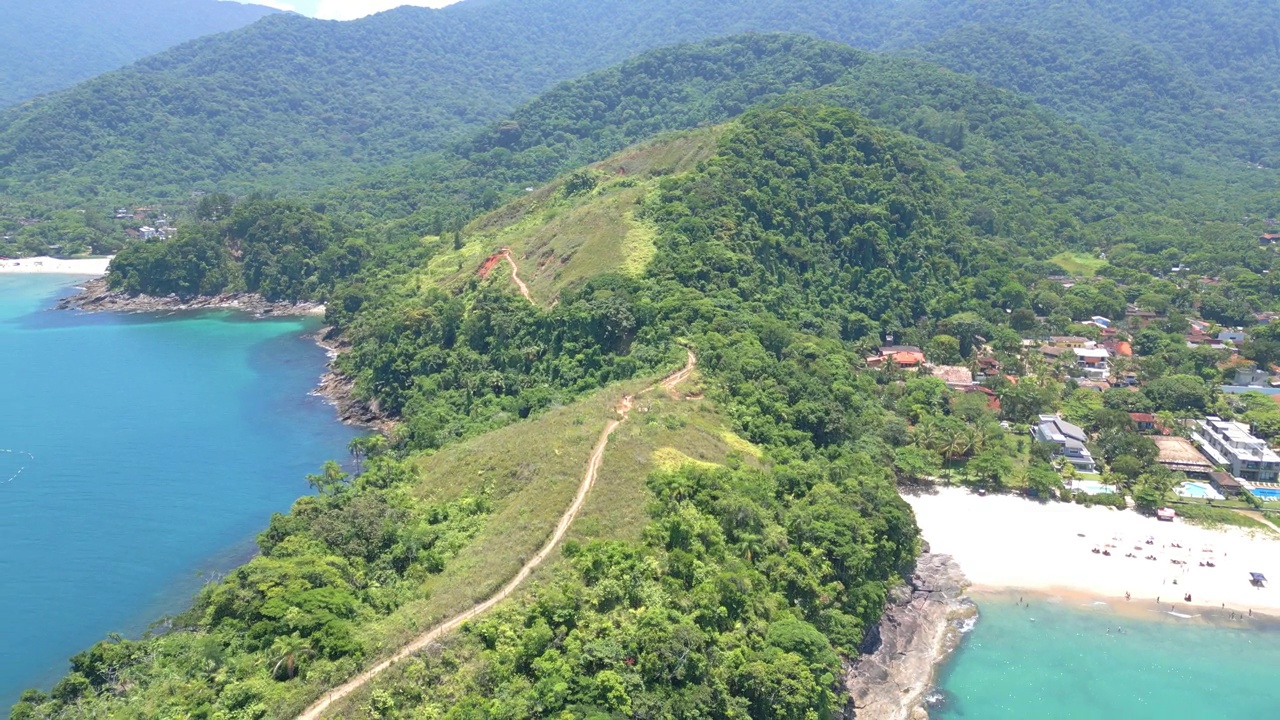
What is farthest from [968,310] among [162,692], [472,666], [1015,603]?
[162,692]

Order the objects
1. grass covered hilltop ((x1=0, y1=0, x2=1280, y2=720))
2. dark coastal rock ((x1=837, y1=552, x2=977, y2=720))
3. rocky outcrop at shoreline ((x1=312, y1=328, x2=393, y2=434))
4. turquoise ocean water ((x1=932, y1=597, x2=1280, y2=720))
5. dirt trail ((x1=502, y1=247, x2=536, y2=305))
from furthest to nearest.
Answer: dirt trail ((x1=502, y1=247, x2=536, y2=305)) → rocky outcrop at shoreline ((x1=312, y1=328, x2=393, y2=434)) → turquoise ocean water ((x1=932, y1=597, x2=1280, y2=720)) → dark coastal rock ((x1=837, y1=552, x2=977, y2=720)) → grass covered hilltop ((x1=0, y1=0, x2=1280, y2=720))

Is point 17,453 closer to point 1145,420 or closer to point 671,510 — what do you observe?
point 671,510

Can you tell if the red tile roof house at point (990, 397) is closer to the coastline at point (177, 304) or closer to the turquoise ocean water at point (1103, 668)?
the turquoise ocean water at point (1103, 668)

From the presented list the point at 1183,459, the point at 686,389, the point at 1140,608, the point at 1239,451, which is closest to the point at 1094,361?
the point at 1239,451

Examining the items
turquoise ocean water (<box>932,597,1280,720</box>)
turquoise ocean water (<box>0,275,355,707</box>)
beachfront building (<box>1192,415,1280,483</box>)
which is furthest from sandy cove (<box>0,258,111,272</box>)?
beachfront building (<box>1192,415,1280,483</box>)

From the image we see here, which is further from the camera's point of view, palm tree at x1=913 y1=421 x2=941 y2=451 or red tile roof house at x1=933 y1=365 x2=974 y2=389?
red tile roof house at x1=933 y1=365 x2=974 y2=389

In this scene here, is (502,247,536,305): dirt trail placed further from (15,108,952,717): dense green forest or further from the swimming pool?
the swimming pool
